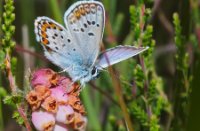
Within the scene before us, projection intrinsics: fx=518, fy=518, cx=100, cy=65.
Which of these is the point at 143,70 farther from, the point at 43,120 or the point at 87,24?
the point at 43,120

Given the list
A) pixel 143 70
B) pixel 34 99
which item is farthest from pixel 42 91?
pixel 143 70

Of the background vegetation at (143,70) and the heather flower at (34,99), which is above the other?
the background vegetation at (143,70)

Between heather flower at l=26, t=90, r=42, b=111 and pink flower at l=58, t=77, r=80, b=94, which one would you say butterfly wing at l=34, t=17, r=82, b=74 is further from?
heather flower at l=26, t=90, r=42, b=111

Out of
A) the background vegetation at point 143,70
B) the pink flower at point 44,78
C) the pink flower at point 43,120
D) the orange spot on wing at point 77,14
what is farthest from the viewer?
the orange spot on wing at point 77,14

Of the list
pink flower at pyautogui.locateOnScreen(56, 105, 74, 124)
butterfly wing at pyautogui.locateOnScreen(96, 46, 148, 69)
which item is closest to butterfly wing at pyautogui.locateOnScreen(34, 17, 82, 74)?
butterfly wing at pyautogui.locateOnScreen(96, 46, 148, 69)

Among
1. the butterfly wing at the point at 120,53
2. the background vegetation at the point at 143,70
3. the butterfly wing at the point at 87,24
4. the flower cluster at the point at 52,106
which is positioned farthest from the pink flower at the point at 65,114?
the butterfly wing at the point at 87,24

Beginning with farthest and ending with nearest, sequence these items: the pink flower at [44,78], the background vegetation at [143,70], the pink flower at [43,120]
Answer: the background vegetation at [143,70] → the pink flower at [44,78] → the pink flower at [43,120]

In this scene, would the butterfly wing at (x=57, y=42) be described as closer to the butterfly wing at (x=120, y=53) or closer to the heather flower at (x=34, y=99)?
the butterfly wing at (x=120, y=53)

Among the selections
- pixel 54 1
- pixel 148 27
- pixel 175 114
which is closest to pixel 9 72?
pixel 148 27

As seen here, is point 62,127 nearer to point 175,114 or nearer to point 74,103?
point 74,103
